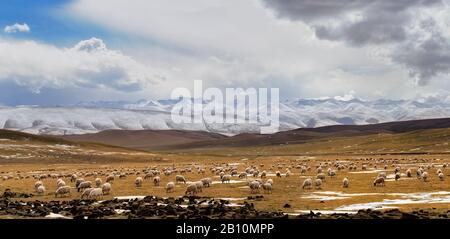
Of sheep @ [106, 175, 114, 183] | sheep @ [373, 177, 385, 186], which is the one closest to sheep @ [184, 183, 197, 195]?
sheep @ [373, 177, 385, 186]

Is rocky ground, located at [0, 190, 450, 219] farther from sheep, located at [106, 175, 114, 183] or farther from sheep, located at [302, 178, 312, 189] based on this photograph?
sheep, located at [106, 175, 114, 183]

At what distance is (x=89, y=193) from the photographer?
4016cm

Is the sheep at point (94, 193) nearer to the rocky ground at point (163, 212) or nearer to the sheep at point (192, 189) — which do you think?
the rocky ground at point (163, 212)

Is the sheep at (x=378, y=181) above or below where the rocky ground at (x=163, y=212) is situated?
above

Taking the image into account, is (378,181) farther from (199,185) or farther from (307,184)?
(199,185)

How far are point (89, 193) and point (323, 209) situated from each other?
18.7 metres

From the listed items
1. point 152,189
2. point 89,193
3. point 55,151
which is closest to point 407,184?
point 152,189

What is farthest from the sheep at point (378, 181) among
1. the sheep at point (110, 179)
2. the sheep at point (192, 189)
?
the sheep at point (110, 179)

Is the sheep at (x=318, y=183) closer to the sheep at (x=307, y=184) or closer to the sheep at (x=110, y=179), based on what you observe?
the sheep at (x=307, y=184)

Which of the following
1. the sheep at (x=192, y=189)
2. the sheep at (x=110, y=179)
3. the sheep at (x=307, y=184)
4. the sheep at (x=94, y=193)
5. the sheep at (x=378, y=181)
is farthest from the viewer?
the sheep at (x=110, y=179)

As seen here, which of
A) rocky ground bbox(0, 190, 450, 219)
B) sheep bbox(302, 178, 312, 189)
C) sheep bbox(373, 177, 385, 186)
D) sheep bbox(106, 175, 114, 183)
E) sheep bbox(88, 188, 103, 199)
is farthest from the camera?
sheep bbox(106, 175, 114, 183)

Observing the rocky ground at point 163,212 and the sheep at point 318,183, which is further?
the sheep at point 318,183

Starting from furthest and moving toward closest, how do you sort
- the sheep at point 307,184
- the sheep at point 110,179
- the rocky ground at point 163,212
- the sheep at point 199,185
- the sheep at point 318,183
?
the sheep at point 110,179 → the sheep at point 318,183 → the sheep at point 307,184 → the sheep at point 199,185 → the rocky ground at point 163,212
